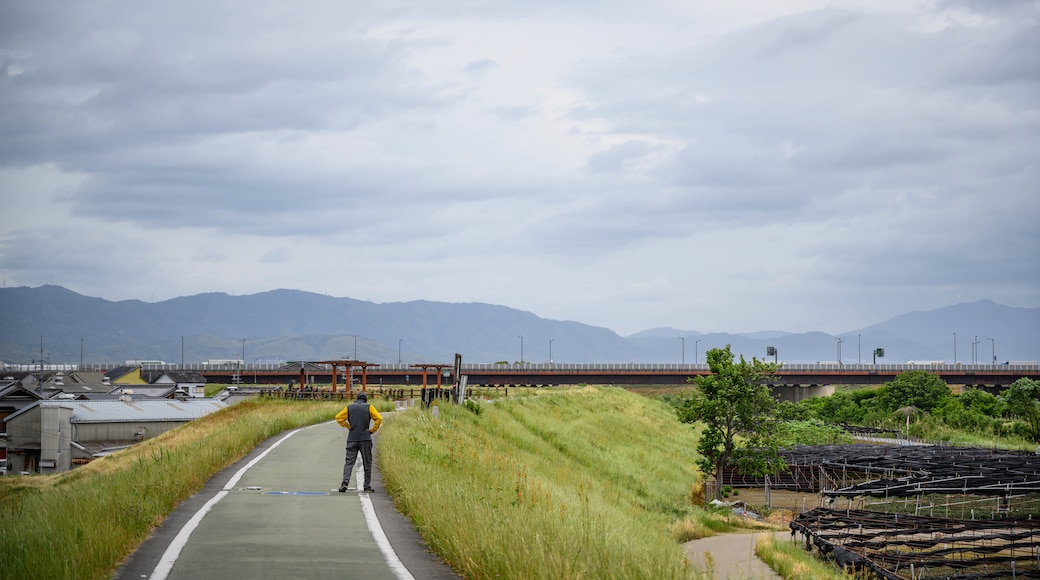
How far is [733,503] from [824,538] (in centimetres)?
1727

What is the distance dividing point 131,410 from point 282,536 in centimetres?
6977

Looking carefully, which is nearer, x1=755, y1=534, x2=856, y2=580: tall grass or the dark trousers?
the dark trousers

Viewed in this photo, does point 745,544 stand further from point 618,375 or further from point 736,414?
point 618,375

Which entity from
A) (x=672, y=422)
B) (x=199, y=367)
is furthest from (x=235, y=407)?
(x=199, y=367)

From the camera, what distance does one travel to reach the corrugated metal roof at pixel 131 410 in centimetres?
7181

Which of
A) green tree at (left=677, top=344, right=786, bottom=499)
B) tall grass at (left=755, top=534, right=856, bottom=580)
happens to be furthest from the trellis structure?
green tree at (left=677, top=344, right=786, bottom=499)

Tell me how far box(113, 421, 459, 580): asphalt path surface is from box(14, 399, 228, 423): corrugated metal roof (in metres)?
58.0

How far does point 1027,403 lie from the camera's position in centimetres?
9988

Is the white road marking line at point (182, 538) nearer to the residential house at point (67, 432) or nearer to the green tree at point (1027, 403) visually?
the residential house at point (67, 432)

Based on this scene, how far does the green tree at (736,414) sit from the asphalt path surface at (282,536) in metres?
A: 39.6

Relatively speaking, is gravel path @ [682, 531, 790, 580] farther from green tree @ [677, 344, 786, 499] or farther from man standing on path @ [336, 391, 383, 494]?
man standing on path @ [336, 391, 383, 494]

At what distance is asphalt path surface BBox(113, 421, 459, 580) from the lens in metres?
10.8

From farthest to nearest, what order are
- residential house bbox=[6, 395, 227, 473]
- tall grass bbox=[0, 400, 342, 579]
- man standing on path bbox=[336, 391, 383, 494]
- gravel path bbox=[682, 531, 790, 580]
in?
residential house bbox=[6, 395, 227, 473] → gravel path bbox=[682, 531, 790, 580] → man standing on path bbox=[336, 391, 383, 494] → tall grass bbox=[0, 400, 342, 579]

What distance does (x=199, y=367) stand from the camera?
15575 centimetres
